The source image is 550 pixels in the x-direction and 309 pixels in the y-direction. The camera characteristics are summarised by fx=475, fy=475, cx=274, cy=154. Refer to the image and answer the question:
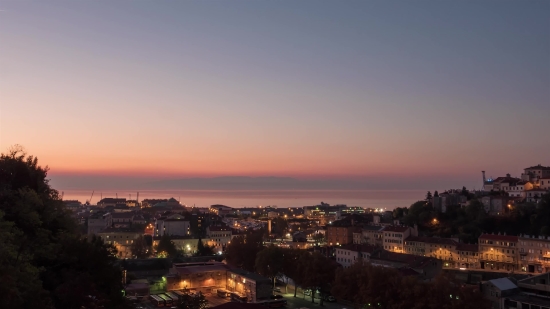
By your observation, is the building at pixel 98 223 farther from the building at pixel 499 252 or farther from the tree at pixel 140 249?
the building at pixel 499 252

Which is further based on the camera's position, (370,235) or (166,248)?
(370,235)

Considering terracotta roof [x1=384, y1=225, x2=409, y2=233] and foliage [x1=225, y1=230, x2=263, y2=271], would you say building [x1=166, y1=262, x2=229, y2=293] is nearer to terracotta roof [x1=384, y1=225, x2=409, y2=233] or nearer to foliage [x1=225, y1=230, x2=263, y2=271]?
foliage [x1=225, y1=230, x2=263, y2=271]

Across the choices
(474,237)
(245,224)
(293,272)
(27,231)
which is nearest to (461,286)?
(293,272)

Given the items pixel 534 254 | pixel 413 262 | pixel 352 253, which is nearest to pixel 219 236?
pixel 352 253

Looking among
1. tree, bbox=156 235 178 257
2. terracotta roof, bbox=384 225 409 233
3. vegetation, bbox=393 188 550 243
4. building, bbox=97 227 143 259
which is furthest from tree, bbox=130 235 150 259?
vegetation, bbox=393 188 550 243

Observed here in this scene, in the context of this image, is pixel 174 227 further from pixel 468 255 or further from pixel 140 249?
pixel 468 255

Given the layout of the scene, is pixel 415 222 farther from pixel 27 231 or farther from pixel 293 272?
pixel 27 231
